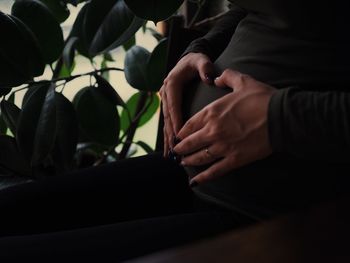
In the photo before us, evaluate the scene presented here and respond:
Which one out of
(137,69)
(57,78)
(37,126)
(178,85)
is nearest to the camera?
(178,85)

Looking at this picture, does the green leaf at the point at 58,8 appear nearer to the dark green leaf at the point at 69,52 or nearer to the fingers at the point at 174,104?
the dark green leaf at the point at 69,52

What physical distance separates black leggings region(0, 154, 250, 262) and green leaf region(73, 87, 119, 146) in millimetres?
202

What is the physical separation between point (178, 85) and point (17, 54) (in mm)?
281

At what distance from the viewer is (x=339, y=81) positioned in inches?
24.9

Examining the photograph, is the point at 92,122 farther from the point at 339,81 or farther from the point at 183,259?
the point at 183,259

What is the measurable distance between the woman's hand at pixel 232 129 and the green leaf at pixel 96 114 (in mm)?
379

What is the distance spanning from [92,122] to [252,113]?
50 cm

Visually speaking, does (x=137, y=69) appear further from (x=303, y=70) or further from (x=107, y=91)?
(x=303, y=70)

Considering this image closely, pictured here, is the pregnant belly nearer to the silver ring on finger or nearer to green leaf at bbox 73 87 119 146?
the silver ring on finger

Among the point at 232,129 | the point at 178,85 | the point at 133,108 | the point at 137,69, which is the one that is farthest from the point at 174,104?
the point at 133,108

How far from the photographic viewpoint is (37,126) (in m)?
0.88

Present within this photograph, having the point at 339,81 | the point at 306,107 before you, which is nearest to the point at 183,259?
the point at 306,107

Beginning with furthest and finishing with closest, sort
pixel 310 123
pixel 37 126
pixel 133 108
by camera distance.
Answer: pixel 133 108, pixel 37 126, pixel 310 123

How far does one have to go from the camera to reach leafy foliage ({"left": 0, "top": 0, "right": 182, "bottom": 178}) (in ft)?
2.79
